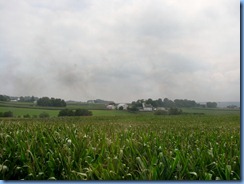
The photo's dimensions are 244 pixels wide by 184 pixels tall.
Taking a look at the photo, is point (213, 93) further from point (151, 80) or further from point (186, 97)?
point (151, 80)

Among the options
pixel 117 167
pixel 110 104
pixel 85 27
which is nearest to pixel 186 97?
pixel 110 104

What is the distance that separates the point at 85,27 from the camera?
89.2 inches

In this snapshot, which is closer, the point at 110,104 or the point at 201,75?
the point at 201,75

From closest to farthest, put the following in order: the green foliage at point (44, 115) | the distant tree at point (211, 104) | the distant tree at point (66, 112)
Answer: the distant tree at point (211, 104) < the distant tree at point (66, 112) < the green foliage at point (44, 115)

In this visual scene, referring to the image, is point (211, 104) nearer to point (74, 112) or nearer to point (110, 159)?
point (110, 159)

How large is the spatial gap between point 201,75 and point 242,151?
27.9 inches

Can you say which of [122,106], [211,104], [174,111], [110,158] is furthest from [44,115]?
[211,104]

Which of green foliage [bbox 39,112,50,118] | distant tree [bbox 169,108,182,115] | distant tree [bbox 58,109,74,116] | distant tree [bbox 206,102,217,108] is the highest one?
distant tree [bbox 206,102,217,108]

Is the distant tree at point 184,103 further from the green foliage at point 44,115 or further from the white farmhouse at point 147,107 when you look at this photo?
the green foliage at point 44,115

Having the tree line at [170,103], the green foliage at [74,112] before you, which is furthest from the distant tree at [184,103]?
the green foliage at [74,112]

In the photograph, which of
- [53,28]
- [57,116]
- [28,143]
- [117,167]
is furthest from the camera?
[57,116]

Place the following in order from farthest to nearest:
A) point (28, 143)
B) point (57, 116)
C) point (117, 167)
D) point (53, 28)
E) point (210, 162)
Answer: point (57, 116) → point (53, 28) → point (28, 143) → point (210, 162) → point (117, 167)

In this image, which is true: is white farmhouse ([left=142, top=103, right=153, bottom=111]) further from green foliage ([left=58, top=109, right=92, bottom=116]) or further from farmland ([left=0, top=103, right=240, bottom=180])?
green foliage ([left=58, top=109, right=92, bottom=116])

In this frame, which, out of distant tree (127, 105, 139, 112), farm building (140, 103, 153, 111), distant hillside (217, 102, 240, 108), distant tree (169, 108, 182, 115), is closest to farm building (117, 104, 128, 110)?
distant tree (127, 105, 139, 112)
